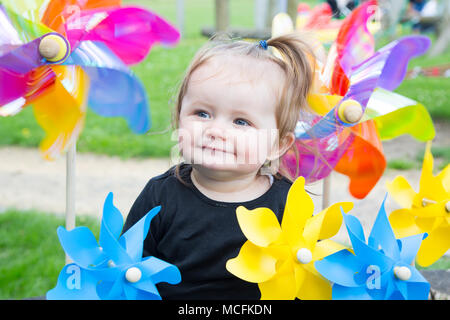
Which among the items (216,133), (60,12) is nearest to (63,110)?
(60,12)

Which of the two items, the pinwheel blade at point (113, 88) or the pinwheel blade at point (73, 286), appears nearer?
the pinwheel blade at point (73, 286)

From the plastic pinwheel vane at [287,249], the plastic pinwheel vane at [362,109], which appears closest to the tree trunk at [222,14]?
the plastic pinwheel vane at [362,109]

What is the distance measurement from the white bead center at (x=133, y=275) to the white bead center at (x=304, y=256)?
0.92 ft

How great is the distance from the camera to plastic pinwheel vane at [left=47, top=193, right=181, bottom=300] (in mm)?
955

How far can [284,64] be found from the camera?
1.30 meters

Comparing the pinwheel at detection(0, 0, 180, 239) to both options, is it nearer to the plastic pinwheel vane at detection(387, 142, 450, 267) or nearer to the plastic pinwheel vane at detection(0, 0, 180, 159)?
the plastic pinwheel vane at detection(0, 0, 180, 159)

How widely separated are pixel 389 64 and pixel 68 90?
2.78ft

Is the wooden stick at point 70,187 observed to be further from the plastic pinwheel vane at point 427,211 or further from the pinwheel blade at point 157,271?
the plastic pinwheel vane at point 427,211

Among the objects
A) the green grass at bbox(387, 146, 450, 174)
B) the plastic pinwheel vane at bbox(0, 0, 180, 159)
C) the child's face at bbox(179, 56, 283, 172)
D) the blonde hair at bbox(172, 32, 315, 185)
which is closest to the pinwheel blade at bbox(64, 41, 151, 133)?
the plastic pinwheel vane at bbox(0, 0, 180, 159)

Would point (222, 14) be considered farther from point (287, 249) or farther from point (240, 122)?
point (287, 249)

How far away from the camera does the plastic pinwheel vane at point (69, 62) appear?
4.45 feet

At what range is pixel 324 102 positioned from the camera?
1452 mm

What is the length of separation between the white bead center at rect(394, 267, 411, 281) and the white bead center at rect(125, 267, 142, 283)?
1.44 ft
